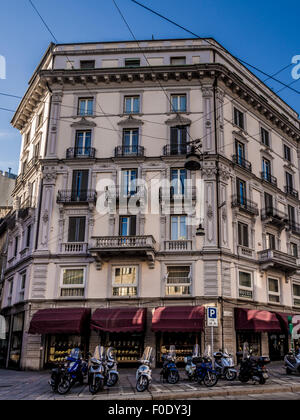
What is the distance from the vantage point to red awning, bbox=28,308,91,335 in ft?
72.9

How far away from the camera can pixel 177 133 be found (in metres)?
26.9

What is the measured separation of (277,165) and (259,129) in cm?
310

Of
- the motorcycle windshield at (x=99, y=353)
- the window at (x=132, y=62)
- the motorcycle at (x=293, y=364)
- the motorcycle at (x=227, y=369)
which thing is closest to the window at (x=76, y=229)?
the window at (x=132, y=62)

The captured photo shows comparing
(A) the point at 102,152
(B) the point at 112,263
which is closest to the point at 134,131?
(A) the point at 102,152

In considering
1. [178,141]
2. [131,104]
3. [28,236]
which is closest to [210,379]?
[178,141]

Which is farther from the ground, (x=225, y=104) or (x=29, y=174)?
(x=225, y=104)

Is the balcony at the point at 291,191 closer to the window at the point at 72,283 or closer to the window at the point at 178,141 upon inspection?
the window at the point at 178,141

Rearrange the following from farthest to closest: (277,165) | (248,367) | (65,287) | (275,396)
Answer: (277,165) → (65,287) → (248,367) → (275,396)

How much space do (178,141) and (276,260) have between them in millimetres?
9749

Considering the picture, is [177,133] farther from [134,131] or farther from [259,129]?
[259,129]

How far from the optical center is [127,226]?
25109mm

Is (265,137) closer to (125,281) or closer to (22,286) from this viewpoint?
(125,281)

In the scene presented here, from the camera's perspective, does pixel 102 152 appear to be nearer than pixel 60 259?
No

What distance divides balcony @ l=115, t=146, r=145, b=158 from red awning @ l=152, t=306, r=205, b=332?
9843mm
